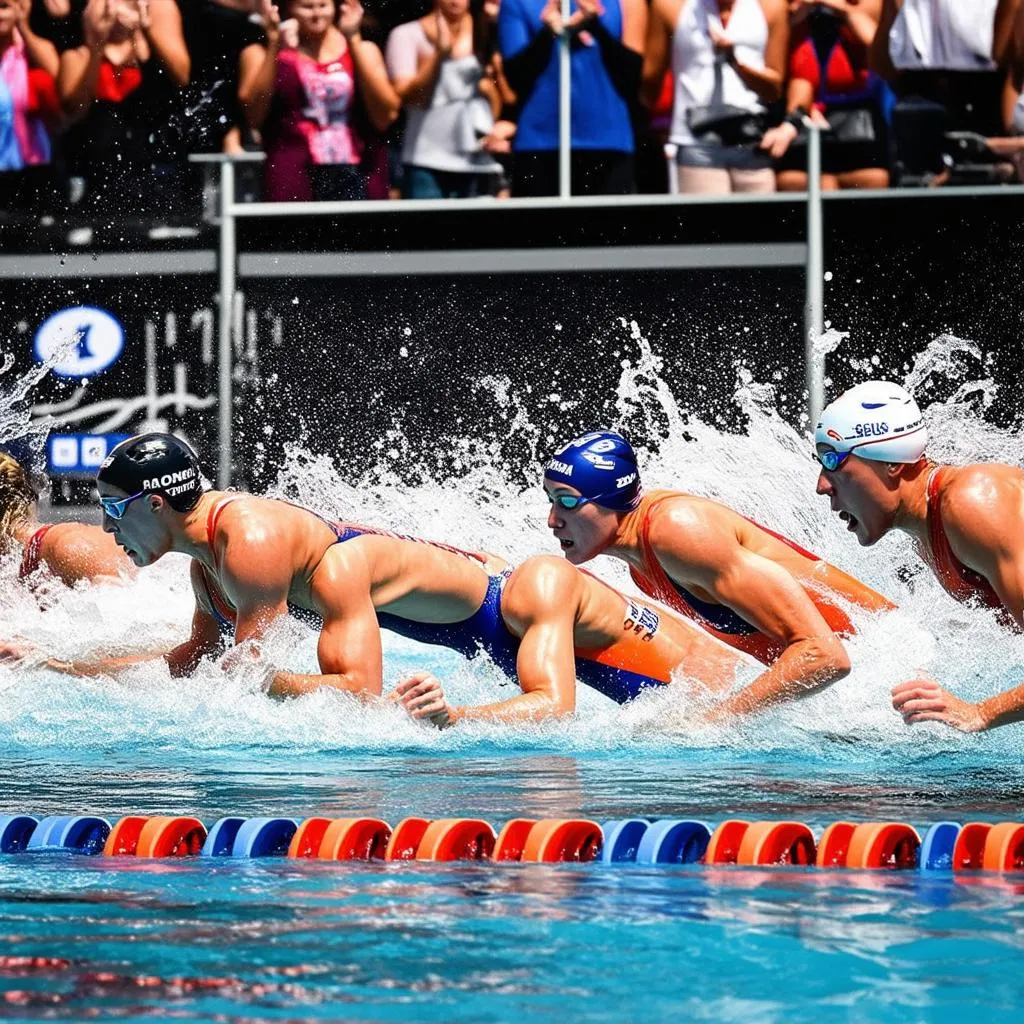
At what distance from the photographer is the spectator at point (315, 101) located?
428 inches

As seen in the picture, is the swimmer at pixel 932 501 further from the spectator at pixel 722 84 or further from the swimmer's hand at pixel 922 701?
the spectator at pixel 722 84

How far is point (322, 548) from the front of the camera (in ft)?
18.7

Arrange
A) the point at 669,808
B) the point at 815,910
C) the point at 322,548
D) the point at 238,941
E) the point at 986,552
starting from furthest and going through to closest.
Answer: the point at 322,548, the point at 986,552, the point at 669,808, the point at 815,910, the point at 238,941

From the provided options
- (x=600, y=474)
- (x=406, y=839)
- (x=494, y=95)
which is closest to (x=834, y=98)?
(x=494, y=95)

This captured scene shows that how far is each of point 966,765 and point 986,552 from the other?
696mm

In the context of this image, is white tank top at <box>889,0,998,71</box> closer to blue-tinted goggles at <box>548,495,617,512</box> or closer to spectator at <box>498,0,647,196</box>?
spectator at <box>498,0,647,196</box>

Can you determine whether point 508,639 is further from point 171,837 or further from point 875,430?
point 171,837

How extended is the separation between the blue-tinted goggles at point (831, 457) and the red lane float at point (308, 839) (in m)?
2.08

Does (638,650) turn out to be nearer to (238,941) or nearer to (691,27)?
(238,941)

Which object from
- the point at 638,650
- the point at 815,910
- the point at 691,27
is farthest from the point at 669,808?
the point at 691,27

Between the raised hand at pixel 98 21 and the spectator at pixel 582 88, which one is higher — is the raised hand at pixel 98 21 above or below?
above

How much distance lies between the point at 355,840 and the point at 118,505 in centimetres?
194

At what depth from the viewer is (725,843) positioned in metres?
3.98

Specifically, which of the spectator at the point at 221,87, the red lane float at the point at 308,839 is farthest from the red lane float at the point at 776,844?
the spectator at the point at 221,87
